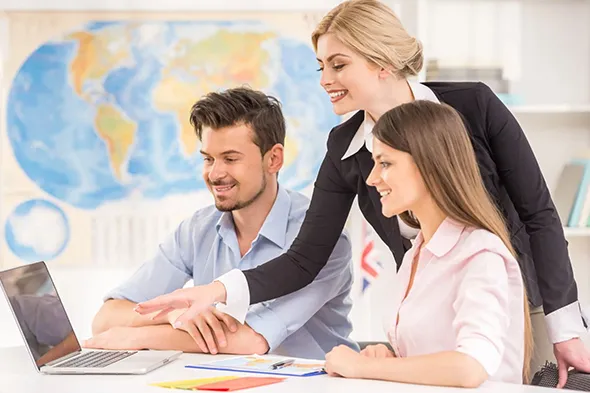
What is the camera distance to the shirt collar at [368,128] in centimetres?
213

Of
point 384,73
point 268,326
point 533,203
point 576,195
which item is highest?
point 384,73

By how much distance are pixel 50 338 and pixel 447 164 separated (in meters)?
0.92

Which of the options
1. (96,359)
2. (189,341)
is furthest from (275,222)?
(96,359)

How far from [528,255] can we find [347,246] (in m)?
0.50

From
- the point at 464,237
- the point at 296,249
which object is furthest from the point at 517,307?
the point at 296,249

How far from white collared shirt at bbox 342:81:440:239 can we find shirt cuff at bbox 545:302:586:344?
0.37 metres

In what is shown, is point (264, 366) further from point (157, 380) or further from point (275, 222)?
point (275, 222)

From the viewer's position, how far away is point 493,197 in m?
2.05

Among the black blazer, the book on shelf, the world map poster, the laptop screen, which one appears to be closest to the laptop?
the laptop screen

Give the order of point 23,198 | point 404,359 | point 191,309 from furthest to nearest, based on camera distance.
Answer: point 23,198 → point 191,309 → point 404,359

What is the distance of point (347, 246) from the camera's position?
2.41 m

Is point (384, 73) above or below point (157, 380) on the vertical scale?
above

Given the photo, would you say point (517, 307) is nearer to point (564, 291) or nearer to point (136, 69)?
point (564, 291)

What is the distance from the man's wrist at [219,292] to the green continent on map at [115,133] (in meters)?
1.85
